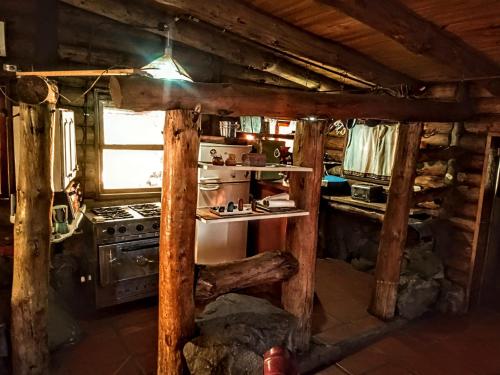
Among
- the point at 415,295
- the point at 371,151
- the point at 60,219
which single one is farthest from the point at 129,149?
the point at 415,295

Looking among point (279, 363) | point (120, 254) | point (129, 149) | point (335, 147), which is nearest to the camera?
point (279, 363)

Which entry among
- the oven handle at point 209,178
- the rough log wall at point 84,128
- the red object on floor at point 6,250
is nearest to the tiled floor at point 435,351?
the oven handle at point 209,178

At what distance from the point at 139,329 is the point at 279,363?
3716mm

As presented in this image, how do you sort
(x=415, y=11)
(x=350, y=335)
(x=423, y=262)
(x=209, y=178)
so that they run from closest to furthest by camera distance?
(x=415, y=11) → (x=350, y=335) → (x=423, y=262) → (x=209, y=178)

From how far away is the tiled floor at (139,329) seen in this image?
3629 mm

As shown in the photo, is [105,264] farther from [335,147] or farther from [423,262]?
[335,147]

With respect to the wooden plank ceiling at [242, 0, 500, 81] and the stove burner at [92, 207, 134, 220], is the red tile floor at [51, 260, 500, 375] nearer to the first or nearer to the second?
the stove burner at [92, 207, 134, 220]

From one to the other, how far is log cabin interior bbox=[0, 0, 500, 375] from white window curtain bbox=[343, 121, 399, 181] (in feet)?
0.13

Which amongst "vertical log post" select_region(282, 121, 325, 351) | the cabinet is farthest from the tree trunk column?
"vertical log post" select_region(282, 121, 325, 351)

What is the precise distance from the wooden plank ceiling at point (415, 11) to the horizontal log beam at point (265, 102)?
1.90 feet

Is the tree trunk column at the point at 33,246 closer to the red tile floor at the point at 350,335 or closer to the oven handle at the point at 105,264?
the red tile floor at the point at 350,335

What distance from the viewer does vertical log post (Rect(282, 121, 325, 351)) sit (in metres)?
3.62

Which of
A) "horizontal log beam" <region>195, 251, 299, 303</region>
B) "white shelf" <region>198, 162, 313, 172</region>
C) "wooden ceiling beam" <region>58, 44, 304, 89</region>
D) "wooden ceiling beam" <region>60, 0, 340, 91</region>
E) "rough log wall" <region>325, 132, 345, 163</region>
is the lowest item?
"horizontal log beam" <region>195, 251, 299, 303</region>

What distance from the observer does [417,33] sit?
3496 mm
